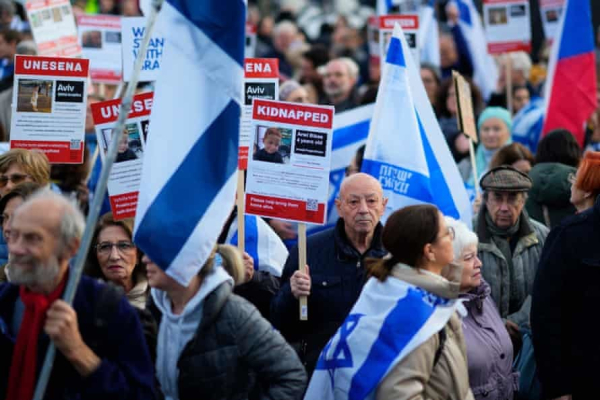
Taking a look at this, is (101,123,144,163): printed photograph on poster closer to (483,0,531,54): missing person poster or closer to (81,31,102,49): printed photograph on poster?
(81,31,102,49): printed photograph on poster

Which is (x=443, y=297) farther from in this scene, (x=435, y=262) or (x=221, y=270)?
(x=221, y=270)

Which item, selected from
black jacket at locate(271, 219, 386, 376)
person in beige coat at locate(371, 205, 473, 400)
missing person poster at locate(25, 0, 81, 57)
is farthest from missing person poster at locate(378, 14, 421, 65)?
person in beige coat at locate(371, 205, 473, 400)

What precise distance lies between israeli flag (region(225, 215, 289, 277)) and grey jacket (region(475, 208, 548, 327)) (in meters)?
1.23

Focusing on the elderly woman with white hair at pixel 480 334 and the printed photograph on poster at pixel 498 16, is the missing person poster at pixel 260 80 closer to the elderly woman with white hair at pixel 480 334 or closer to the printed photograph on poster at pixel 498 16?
the elderly woman with white hair at pixel 480 334

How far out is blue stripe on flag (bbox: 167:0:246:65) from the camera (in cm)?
510

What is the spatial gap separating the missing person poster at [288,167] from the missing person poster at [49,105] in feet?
4.39

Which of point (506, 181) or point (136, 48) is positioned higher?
point (136, 48)

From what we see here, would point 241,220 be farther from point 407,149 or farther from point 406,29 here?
point 406,29

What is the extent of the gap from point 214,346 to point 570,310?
6.83ft

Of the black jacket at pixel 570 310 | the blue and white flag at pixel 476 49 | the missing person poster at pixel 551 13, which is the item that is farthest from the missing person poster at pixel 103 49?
the black jacket at pixel 570 310

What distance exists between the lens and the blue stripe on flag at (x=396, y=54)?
307 inches

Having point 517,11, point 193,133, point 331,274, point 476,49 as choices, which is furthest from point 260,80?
point 476,49

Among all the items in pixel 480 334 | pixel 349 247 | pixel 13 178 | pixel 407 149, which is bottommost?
pixel 480 334

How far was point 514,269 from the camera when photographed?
24.1 feet
